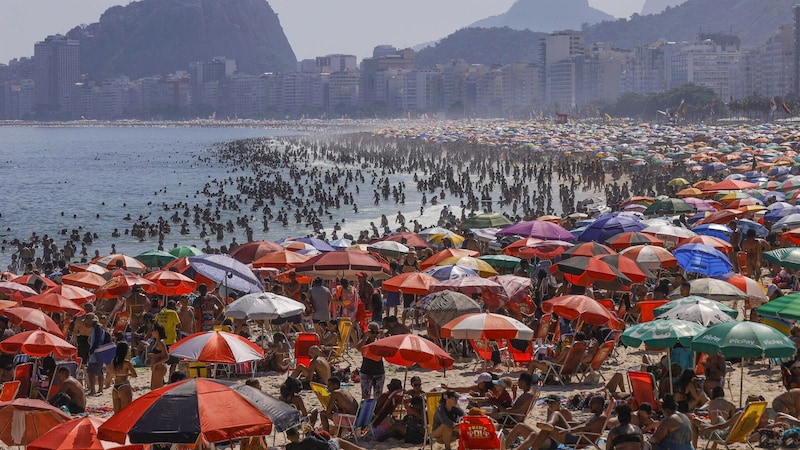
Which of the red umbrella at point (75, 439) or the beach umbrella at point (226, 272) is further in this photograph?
the beach umbrella at point (226, 272)

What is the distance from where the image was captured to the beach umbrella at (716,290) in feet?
43.2

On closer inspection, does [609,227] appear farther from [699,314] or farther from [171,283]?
[171,283]

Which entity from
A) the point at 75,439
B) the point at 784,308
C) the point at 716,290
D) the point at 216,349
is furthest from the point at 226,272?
the point at 75,439

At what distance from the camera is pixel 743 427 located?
867cm

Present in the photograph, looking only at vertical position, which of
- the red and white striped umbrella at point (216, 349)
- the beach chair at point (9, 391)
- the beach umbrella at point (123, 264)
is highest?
the red and white striped umbrella at point (216, 349)

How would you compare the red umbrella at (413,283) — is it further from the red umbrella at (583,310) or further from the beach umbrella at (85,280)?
the beach umbrella at (85,280)

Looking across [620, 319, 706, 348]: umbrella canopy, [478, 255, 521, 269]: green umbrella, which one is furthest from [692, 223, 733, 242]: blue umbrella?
[620, 319, 706, 348]: umbrella canopy

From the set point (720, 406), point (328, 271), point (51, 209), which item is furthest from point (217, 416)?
point (51, 209)

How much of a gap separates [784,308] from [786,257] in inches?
174

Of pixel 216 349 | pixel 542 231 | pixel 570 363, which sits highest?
pixel 542 231

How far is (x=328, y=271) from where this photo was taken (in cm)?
1562

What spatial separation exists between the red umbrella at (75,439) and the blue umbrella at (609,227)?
13.3 m

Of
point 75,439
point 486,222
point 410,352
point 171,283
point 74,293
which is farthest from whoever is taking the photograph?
point 486,222

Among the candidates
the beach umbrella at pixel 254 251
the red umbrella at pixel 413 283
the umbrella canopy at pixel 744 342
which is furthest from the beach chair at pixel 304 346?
the beach umbrella at pixel 254 251
